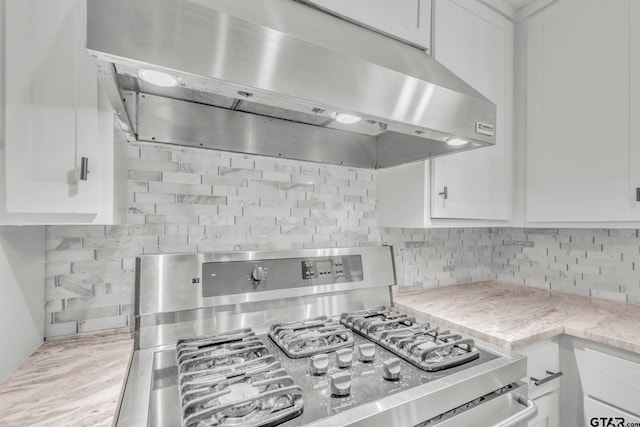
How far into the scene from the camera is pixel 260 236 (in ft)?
4.15

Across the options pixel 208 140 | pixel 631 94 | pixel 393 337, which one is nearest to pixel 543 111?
pixel 631 94

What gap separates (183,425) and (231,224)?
2.37ft

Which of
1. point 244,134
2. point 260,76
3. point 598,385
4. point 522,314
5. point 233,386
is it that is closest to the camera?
point 260,76

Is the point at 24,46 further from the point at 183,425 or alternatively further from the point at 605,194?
the point at 605,194

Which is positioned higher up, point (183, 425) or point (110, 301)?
point (110, 301)

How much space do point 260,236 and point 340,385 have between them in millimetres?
683

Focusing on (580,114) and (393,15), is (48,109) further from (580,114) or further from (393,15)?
(580,114)

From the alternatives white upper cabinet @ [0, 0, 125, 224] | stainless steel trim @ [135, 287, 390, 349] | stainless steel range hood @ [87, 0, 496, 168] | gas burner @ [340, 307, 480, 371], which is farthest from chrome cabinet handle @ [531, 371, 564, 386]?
white upper cabinet @ [0, 0, 125, 224]

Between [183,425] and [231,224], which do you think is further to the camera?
[231,224]

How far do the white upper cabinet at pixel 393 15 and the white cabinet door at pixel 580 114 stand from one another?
735 mm

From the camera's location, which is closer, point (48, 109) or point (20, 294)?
point (48, 109)

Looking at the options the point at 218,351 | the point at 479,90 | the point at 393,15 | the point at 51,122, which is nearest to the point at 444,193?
the point at 479,90

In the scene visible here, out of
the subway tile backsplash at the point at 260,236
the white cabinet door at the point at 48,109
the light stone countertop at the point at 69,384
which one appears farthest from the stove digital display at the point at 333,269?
the white cabinet door at the point at 48,109

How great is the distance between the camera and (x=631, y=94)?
125 centimetres
